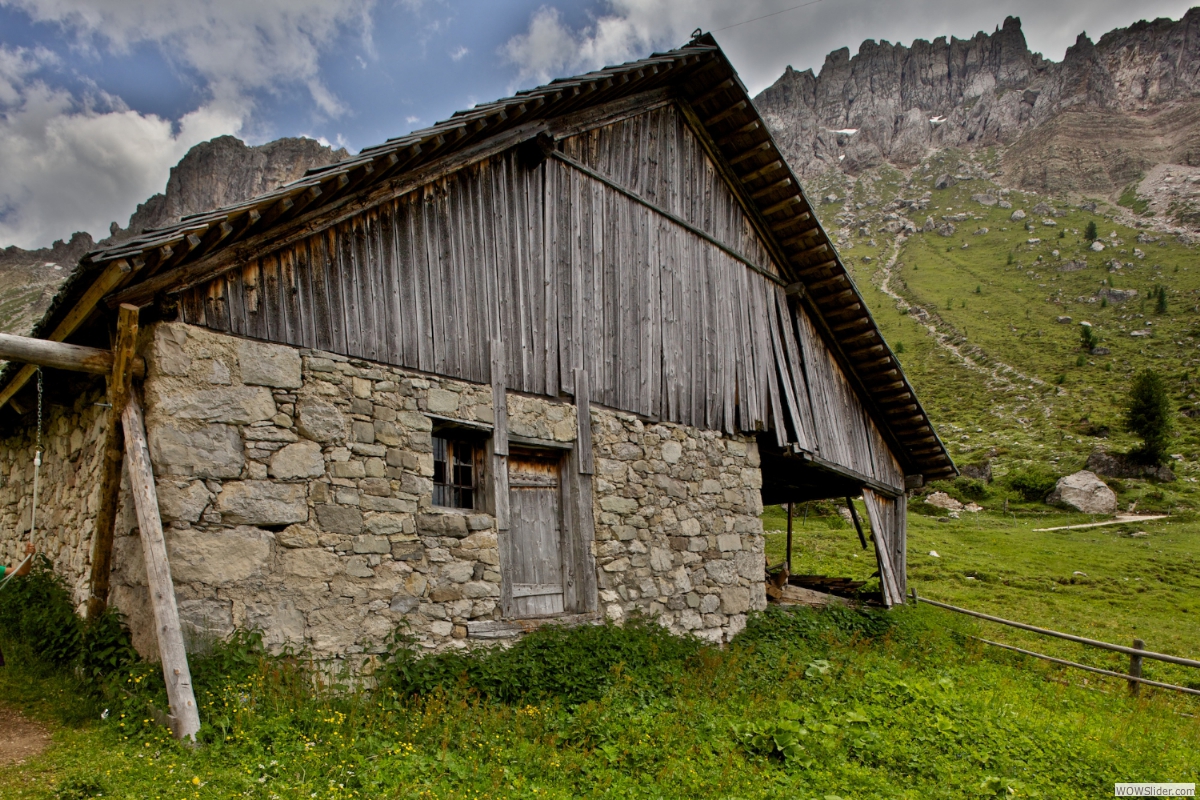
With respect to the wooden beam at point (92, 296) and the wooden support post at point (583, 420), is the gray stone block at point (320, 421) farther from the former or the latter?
the wooden support post at point (583, 420)

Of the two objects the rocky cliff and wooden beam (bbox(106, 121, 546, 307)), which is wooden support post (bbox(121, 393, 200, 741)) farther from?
the rocky cliff

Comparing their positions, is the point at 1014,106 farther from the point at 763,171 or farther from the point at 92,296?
the point at 92,296

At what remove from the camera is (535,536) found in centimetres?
767

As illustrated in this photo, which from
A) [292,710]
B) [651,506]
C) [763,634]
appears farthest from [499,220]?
[763,634]

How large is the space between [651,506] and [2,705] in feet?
20.8

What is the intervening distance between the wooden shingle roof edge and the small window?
249cm

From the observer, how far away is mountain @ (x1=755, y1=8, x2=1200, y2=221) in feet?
344

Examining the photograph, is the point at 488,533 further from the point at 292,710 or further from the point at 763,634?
the point at 763,634

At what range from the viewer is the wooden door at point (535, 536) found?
292 inches

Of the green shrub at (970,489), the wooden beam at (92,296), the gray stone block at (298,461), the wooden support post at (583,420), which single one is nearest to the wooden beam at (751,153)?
the wooden support post at (583,420)

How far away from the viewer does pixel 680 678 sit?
7.29m

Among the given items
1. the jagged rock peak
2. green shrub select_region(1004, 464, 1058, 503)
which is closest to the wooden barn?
green shrub select_region(1004, 464, 1058, 503)

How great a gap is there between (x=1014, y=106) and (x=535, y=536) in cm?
15657

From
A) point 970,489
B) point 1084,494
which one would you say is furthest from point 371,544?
point 1084,494
